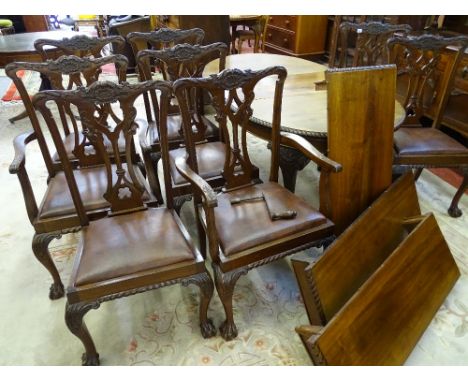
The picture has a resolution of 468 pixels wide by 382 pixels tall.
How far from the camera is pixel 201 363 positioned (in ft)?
4.43

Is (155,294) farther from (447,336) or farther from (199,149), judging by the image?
(447,336)

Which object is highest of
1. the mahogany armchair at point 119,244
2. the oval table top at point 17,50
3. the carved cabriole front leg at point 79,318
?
the oval table top at point 17,50

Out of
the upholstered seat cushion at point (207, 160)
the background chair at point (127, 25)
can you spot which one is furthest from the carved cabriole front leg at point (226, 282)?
the background chair at point (127, 25)

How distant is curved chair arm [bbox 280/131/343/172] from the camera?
4.29 feet

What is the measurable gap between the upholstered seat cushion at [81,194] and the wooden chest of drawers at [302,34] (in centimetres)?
357

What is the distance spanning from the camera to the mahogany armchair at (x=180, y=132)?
1669mm

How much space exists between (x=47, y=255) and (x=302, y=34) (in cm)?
407

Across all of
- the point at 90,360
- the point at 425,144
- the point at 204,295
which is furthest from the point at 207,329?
the point at 425,144

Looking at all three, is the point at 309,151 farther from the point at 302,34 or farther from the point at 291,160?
the point at 302,34

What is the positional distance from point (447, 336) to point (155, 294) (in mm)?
1340

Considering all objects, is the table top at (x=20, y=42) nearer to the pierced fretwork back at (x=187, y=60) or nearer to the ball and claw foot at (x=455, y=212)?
the pierced fretwork back at (x=187, y=60)
